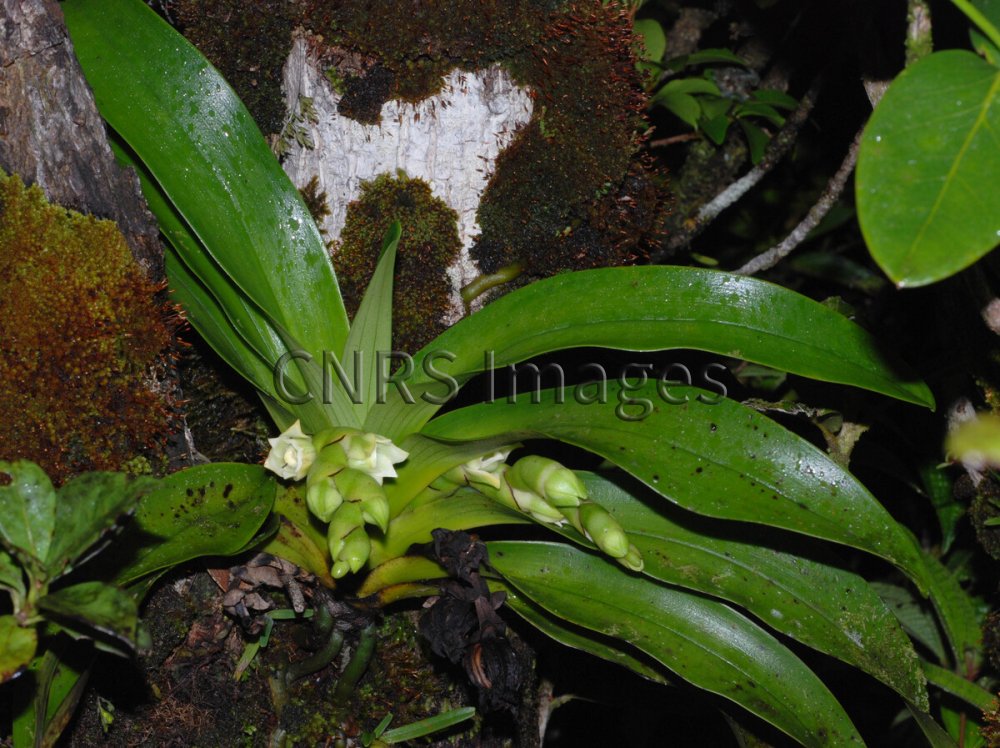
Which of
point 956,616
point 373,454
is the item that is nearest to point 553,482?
point 373,454

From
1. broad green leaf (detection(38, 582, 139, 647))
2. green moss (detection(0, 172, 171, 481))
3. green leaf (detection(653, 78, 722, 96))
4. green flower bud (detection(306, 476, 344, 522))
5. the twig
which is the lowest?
broad green leaf (detection(38, 582, 139, 647))

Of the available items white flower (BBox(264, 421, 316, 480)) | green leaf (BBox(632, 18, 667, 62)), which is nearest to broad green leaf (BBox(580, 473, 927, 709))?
white flower (BBox(264, 421, 316, 480))

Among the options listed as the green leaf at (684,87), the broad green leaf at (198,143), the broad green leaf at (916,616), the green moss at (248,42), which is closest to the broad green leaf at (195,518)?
the broad green leaf at (198,143)

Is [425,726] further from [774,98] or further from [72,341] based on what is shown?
[774,98]

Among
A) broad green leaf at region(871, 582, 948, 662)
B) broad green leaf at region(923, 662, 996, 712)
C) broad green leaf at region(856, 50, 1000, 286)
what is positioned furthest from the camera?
broad green leaf at region(871, 582, 948, 662)

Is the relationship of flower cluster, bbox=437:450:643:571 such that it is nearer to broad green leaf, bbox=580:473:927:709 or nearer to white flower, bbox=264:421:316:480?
broad green leaf, bbox=580:473:927:709

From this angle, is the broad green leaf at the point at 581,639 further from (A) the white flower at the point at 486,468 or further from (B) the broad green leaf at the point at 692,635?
(A) the white flower at the point at 486,468
